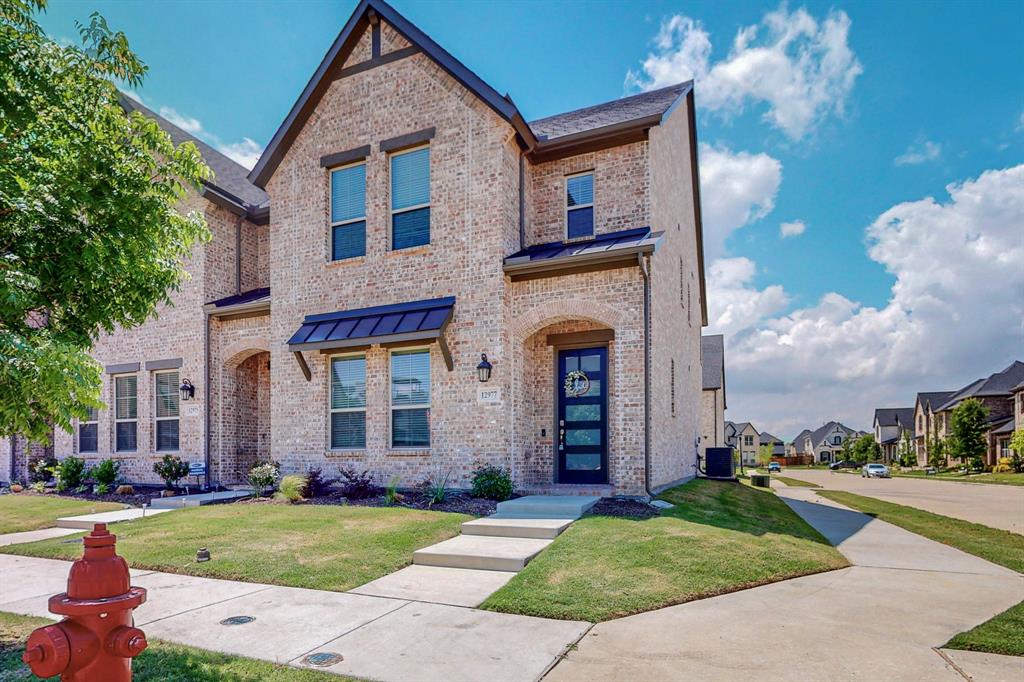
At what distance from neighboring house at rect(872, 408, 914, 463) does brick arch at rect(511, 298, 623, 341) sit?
3289 inches

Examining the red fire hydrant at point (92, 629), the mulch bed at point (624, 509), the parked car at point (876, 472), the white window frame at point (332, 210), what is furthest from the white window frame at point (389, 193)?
the parked car at point (876, 472)

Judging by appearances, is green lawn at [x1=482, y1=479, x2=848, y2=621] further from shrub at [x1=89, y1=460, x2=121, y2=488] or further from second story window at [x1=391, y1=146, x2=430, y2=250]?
shrub at [x1=89, y1=460, x2=121, y2=488]

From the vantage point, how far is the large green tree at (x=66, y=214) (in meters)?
4.14

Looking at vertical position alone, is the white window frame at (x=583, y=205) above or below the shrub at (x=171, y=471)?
above

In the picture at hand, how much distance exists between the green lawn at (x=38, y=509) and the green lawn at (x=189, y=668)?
7893 mm

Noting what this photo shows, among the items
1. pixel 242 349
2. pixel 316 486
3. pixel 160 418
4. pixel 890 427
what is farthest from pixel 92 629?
pixel 890 427

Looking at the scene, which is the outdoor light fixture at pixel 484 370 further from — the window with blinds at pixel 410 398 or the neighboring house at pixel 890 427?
the neighboring house at pixel 890 427

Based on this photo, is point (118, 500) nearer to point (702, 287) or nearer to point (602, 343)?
point (602, 343)

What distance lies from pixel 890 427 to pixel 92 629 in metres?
102

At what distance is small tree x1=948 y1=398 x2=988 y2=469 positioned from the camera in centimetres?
4803

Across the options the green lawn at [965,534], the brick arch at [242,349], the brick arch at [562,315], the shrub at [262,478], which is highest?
the brick arch at [562,315]

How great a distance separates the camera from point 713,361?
37.8m

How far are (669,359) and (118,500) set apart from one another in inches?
500

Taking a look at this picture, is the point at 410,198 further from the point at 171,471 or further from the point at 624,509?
the point at 171,471
